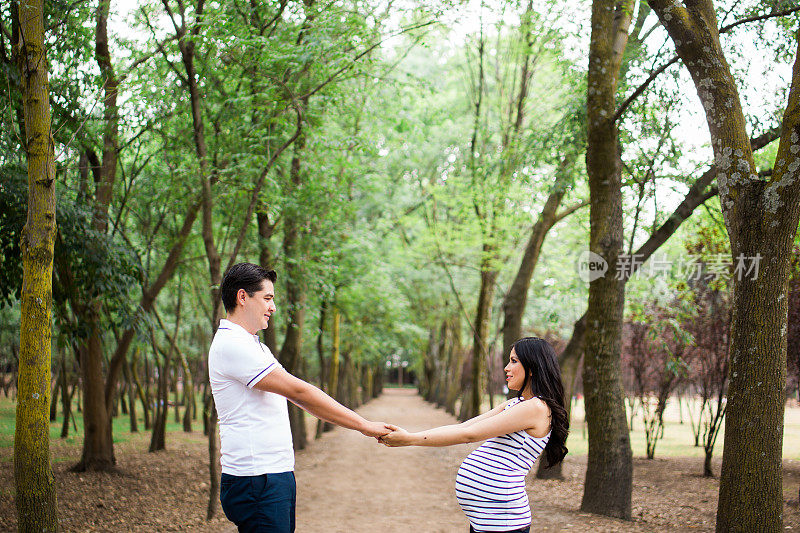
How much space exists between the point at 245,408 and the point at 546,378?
1452 mm

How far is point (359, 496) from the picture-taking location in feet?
37.2

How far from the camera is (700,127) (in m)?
9.62

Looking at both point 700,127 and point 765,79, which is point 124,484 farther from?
point 765,79

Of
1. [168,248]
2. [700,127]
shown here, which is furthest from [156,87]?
[700,127]

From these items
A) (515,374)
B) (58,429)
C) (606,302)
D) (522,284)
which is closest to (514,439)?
(515,374)

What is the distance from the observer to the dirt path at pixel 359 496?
852 cm

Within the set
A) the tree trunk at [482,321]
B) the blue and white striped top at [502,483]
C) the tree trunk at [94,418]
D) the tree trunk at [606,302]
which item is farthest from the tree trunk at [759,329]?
the tree trunk at [482,321]

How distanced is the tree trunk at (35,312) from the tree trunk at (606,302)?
5953 mm

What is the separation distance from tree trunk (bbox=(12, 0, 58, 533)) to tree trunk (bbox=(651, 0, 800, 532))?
5698mm

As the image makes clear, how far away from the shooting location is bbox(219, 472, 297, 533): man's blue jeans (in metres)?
3.03

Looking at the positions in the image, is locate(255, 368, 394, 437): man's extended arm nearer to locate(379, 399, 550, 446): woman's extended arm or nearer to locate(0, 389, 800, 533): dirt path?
locate(379, 399, 550, 446): woman's extended arm

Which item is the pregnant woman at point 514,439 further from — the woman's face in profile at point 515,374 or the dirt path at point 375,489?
the dirt path at point 375,489

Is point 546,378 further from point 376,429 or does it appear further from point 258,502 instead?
point 258,502

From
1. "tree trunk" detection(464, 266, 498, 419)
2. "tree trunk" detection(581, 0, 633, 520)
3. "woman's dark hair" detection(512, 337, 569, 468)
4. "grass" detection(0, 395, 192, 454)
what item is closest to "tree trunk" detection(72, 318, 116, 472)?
"grass" detection(0, 395, 192, 454)
